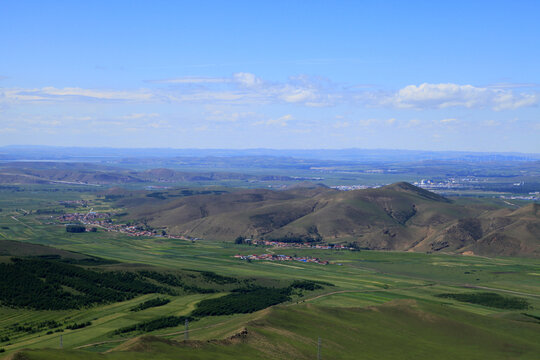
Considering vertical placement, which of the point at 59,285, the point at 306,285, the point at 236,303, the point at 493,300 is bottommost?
the point at 493,300

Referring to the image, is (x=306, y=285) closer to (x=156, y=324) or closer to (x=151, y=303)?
(x=151, y=303)

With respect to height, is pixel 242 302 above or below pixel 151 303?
below

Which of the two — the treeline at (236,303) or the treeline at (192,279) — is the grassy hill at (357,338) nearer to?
the treeline at (236,303)

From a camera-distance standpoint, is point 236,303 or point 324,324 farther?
point 236,303

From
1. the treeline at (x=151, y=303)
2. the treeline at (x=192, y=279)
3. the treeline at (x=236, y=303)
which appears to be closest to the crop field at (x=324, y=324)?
the treeline at (x=151, y=303)

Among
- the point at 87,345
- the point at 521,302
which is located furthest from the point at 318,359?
the point at 521,302

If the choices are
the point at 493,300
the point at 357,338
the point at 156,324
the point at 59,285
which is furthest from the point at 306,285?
the point at 59,285

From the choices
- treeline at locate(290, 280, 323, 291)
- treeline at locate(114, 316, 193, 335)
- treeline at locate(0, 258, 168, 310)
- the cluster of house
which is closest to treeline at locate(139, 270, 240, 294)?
treeline at locate(0, 258, 168, 310)
